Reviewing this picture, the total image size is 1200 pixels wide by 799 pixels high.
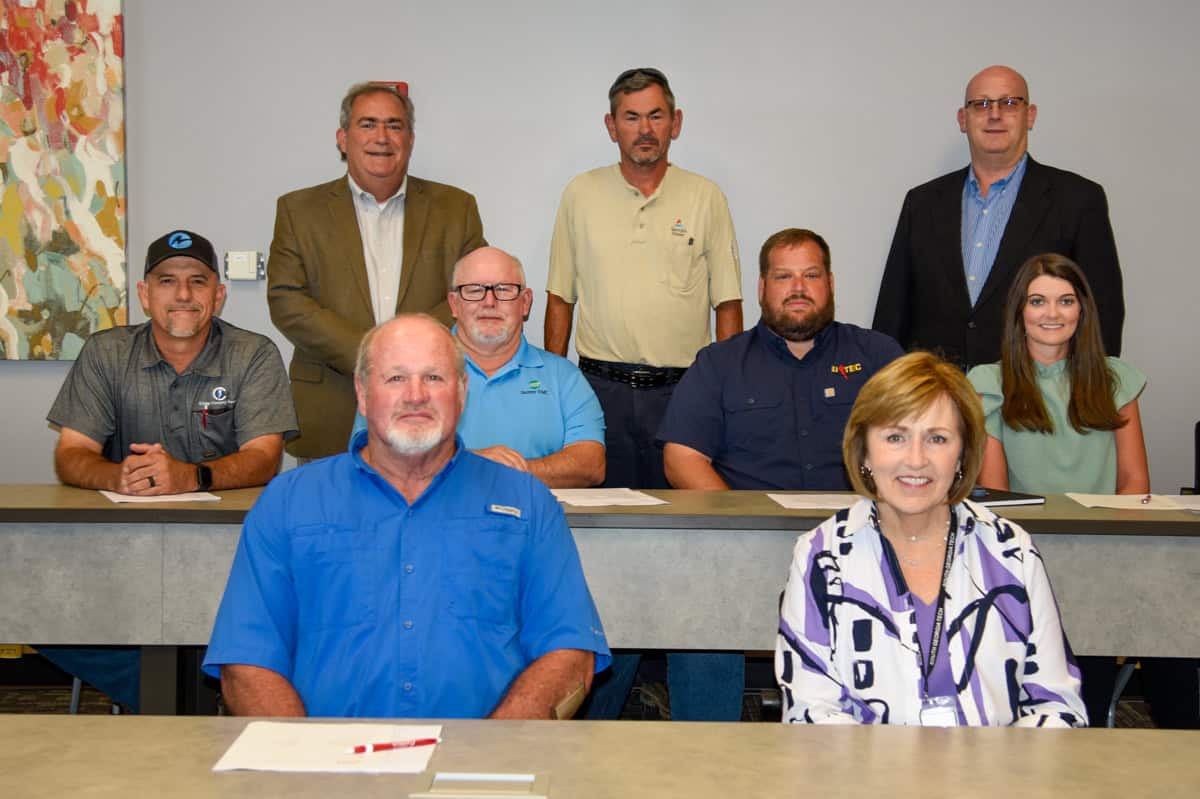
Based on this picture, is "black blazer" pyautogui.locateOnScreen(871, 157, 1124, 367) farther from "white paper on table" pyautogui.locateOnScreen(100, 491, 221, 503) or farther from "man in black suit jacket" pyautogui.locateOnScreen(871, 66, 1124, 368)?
"white paper on table" pyautogui.locateOnScreen(100, 491, 221, 503)

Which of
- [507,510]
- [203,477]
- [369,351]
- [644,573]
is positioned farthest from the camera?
[203,477]

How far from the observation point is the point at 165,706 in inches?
112

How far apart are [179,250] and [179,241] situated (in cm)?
4

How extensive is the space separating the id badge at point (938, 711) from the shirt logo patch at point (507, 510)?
760 millimetres

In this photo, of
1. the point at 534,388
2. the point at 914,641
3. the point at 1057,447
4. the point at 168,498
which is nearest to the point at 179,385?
the point at 168,498

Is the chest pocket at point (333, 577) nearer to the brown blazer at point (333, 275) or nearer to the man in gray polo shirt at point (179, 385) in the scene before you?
the man in gray polo shirt at point (179, 385)

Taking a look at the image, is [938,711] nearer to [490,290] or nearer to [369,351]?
[369,351]

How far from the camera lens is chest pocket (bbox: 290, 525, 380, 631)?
2.07m

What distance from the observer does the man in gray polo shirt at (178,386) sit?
3.38 m

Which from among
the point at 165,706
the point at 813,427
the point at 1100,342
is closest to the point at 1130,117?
the point at 1100,342

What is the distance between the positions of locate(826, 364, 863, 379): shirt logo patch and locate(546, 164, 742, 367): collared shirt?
3.02ft

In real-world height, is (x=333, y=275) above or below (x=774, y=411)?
above

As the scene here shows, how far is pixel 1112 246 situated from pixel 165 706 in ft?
11.3

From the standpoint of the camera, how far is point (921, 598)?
1.97m
